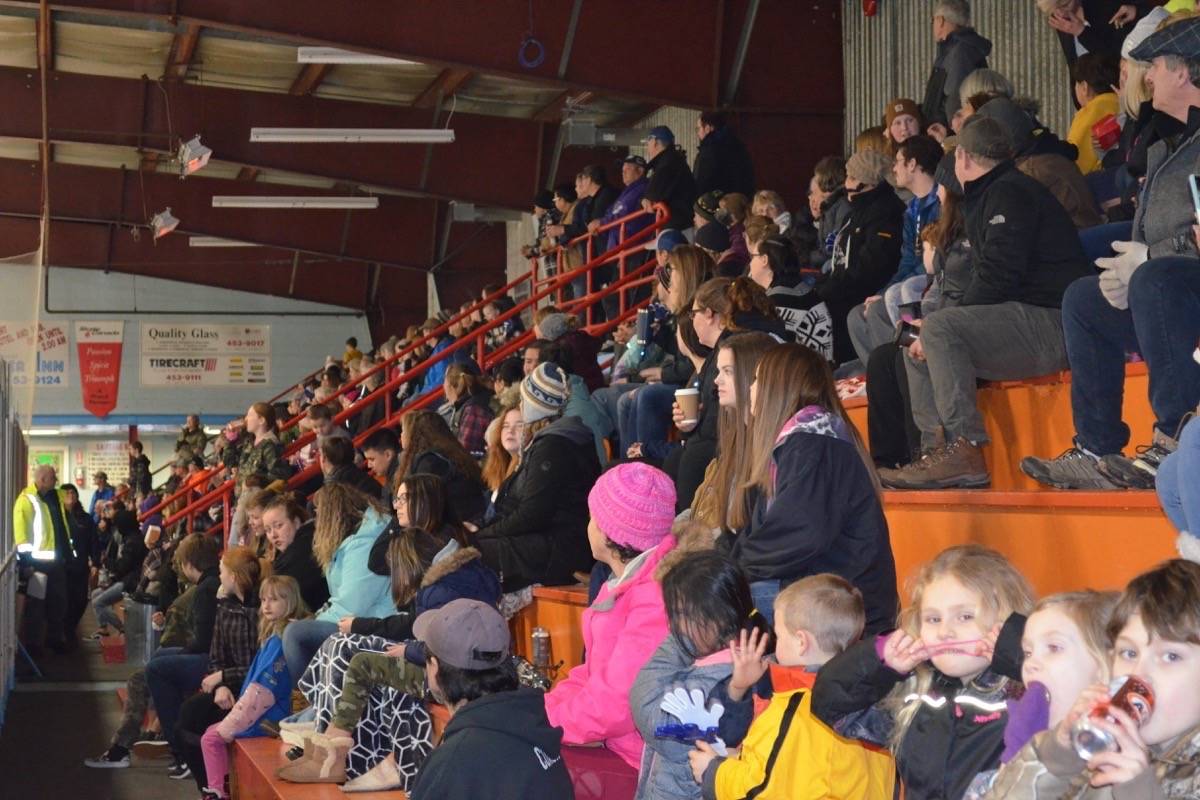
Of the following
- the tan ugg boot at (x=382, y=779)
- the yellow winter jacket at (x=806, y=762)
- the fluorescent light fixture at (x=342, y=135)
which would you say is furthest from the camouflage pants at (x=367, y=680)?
the fluorescent light fixture at (x=342, y=135)

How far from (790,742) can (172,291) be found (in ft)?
78.9

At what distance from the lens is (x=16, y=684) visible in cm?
1195

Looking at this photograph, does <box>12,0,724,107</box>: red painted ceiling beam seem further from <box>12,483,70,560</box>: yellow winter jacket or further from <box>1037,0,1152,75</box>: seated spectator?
<box>1037,0,1152,75</box>: seated spectator

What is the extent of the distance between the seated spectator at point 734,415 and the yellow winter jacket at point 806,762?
967mm

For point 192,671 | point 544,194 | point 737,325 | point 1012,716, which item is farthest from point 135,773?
point 544,194

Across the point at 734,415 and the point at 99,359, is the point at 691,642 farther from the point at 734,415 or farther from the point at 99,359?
the point at 99,359

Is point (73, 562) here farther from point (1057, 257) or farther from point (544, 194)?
point (1057, 257)

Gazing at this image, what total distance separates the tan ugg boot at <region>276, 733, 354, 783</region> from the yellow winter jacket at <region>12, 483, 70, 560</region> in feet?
25.1

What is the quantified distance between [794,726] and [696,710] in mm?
456

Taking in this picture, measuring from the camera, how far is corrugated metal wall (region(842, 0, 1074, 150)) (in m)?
9.30

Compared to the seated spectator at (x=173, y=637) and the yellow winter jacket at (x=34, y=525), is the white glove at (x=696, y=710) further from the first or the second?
the yellow winter jacket at (x=34, y=525)

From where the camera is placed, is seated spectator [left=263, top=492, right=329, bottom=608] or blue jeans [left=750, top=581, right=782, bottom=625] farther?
seated spectator [left=263, top=492, right=329, bottom=608]

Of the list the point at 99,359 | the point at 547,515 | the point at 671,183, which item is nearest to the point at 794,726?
the point at 547,515

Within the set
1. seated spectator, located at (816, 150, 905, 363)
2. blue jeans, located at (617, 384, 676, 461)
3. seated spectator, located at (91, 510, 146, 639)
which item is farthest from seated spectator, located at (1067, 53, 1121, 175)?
seated spectator, located at (91, 510, 146, 639)
